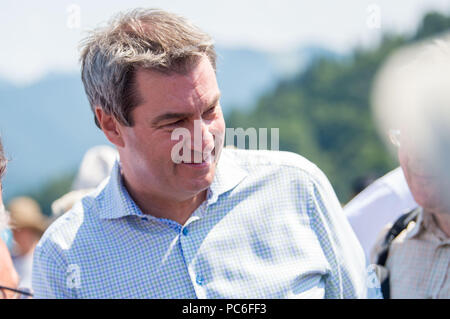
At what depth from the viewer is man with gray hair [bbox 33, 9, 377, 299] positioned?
74.3 inches

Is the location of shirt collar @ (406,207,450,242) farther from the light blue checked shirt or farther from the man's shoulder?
the man's shoulder

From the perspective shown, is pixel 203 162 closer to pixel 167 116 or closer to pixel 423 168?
pixel 167 116

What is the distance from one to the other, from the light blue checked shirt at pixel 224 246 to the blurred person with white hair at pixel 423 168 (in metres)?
0.22

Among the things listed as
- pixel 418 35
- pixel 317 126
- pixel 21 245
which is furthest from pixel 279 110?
pixel 21 245

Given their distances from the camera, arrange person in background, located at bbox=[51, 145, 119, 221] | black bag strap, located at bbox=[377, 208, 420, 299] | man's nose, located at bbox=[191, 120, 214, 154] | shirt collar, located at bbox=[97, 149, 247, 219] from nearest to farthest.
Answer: man's nose, located at bbox=[191, 120, 214, 154]
shirt collar, located at bbox=[97, 149, 247, 219]
black bag strap, located at bbox=[377, 208, 420, 299]
person in background, located at bbox=[51, 145, 119, 221]

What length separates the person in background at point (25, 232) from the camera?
361 centimetres

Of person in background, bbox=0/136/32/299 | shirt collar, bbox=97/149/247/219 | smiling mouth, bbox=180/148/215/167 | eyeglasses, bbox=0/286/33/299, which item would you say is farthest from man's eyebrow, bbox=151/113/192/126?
eyeglasses, bbox=0/286/33/299

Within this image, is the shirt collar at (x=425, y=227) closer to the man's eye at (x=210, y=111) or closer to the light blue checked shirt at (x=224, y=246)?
the light blue checked shirt at (x=224, y=246)

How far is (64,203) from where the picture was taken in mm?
3092

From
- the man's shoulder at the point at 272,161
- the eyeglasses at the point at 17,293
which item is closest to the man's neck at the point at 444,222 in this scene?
the man's shoulder at the point at 272,161

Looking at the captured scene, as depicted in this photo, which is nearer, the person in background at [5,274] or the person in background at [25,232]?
the person in background at [5,274]

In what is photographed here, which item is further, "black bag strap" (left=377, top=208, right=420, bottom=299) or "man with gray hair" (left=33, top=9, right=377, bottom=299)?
"black bag strap" (left=377, top=208, right=420, bottom=299)

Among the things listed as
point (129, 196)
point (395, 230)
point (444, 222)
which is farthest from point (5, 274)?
point (444, 222)

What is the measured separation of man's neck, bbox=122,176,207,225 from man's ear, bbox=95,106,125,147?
0.19 m
